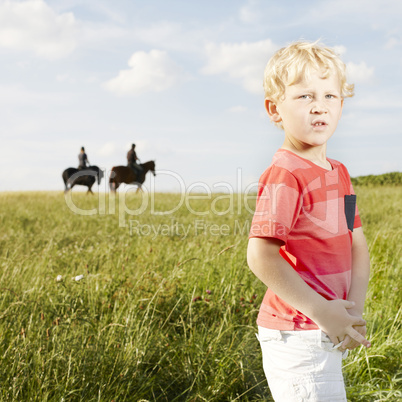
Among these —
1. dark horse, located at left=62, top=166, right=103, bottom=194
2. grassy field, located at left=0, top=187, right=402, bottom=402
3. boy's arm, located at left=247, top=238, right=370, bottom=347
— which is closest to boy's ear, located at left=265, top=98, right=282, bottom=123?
boy's arm, located at left=247, top=238, right=370, bottom=347

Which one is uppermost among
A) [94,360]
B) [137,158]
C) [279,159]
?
[137,158]

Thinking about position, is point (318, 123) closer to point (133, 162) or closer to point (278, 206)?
point (278, 206)

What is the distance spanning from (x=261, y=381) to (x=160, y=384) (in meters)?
0.61

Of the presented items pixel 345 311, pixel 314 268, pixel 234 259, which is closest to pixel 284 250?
pixel 314 268

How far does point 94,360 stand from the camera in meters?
2.46

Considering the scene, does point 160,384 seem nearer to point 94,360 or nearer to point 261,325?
point 94,360

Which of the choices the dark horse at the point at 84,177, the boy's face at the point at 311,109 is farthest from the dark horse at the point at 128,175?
the boy's face at the point at 311,109

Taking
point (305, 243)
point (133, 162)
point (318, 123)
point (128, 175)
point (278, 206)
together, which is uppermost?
point (133, 162)

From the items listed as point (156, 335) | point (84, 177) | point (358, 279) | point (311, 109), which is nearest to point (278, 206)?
point (311, 109)

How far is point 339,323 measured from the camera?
4.94ft

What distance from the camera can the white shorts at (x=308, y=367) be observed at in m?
1.52

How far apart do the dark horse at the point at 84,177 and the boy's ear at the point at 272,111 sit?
17.4m

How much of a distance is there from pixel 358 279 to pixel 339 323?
277 mm

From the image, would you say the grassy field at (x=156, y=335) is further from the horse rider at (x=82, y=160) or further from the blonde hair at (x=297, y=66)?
the horse rider at (x=82, y=160)
